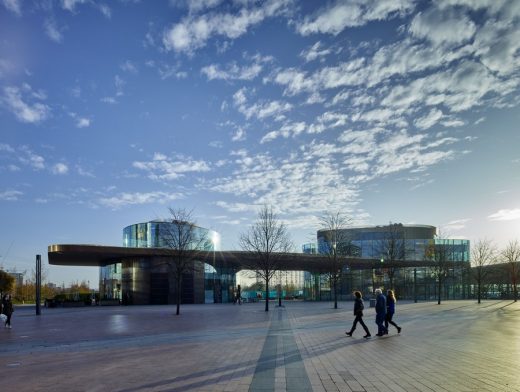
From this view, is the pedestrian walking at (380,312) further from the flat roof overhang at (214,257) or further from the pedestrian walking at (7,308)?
the flat roof overhang at (214,257)

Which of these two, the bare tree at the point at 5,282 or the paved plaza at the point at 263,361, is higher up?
the paved plaza at the point at 263,361

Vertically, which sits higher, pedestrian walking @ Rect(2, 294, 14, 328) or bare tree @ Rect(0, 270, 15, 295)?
pedestrian walking @ Rect(2, 294, 14, 328)

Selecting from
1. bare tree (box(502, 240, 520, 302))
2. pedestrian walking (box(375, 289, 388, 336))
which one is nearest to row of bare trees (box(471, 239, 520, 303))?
bare tree (box(502, 240, 520, 302))

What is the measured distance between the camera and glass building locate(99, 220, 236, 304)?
179ft

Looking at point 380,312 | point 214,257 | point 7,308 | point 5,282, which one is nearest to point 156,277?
point 214,257

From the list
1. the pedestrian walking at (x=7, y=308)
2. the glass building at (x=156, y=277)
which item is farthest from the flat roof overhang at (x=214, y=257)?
the pedestrian walking at (x=7, y=308)

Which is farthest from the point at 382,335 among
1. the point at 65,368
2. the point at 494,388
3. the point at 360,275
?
the point at 360,275

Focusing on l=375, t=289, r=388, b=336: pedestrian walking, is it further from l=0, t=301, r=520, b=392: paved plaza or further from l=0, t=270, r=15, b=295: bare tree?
l=0, t=270, r=15, b=295: bare tree

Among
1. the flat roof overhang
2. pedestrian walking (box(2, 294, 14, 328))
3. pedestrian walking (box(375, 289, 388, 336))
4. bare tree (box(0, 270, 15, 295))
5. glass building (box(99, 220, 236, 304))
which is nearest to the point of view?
pedestrian walking (box(375, 289, 388, 336))

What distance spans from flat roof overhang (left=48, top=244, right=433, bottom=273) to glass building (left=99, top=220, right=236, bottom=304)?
84cm

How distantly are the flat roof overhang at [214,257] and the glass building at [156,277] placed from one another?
0.84 metres

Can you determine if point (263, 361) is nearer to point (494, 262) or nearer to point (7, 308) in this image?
point (7, 308)

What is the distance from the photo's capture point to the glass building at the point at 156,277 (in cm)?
5459

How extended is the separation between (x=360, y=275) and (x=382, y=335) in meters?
54.0
